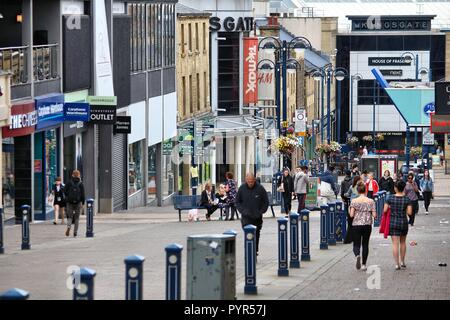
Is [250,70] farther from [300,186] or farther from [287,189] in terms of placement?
[300,186]

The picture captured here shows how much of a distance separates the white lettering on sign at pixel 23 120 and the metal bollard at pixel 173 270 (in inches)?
779

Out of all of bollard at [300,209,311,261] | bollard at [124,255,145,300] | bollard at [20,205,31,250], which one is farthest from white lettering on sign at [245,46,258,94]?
bollard at [124,255,145,300]

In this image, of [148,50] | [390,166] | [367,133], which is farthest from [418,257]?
[367,133]

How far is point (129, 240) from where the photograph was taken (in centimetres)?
2919

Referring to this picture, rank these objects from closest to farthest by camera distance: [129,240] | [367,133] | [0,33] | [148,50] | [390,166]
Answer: [129,240], [0,33], [148,50], [390,166], [367,133]

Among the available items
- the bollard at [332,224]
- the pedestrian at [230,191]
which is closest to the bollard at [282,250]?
the bollard at [332,224]

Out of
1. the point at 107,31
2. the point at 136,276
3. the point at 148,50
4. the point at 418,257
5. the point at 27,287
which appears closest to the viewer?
the point at 136,276

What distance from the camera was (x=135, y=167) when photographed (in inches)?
1964

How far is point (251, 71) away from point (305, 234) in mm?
50802

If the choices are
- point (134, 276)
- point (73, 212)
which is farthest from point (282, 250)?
point (73, 212)

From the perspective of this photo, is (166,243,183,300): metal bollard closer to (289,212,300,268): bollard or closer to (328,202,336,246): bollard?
(289,212,300,268): bollard

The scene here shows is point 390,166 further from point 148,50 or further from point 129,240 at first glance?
point 129,240

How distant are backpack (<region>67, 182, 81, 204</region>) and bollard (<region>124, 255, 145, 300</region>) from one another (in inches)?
655

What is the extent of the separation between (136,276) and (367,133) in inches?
4700
